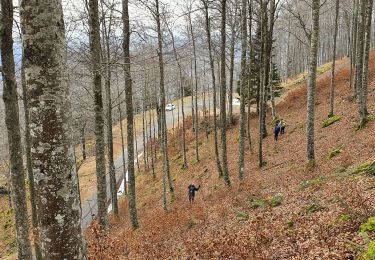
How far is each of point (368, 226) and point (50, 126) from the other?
5476 mm

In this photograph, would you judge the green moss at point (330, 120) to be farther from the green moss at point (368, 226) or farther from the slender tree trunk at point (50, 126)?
the slender tree trunk at point (50, 126)

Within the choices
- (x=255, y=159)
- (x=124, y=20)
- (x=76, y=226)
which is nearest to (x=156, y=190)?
(x=255, y=159)

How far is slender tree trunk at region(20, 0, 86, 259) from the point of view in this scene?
2697 millimetres

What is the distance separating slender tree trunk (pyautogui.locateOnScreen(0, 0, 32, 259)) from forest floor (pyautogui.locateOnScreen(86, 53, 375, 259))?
1.81 metres

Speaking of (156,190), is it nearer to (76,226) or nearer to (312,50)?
(312,50)

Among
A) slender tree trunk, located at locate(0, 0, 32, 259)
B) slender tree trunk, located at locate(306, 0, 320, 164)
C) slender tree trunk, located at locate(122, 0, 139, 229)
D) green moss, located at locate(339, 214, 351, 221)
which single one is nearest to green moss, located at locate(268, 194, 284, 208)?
slender tree trunk, located at locate(306, 0, 320, 164)

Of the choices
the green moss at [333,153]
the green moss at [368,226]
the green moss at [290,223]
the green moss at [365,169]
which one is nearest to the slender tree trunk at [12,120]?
the green moss at [290,223]

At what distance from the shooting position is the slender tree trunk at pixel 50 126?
8.85 feet

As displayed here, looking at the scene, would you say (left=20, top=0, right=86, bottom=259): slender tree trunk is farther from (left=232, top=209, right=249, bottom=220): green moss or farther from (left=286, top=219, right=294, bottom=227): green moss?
(left=232, top=209, right=249, bottom=220): green moss

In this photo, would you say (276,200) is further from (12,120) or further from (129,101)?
(12,120)

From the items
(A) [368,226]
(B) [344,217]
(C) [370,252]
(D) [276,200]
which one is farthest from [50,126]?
(D) [276,200]

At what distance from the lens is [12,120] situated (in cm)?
733

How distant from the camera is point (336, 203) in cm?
782

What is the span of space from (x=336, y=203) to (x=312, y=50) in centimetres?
635
